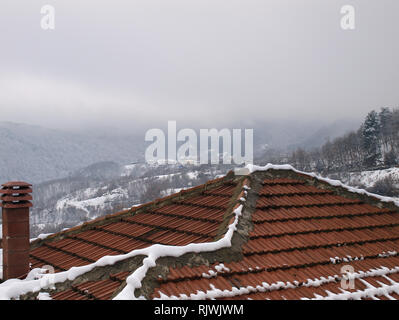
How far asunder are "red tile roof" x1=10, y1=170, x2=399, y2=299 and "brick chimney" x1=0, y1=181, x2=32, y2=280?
0.65 meters

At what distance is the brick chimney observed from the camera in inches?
265

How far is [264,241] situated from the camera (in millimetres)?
6086

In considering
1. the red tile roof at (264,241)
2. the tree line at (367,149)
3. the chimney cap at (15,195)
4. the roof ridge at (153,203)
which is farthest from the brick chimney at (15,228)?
the tree line at (367,149)

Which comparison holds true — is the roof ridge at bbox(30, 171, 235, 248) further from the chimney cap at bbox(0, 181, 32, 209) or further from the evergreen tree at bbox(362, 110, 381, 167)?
the evergreen tree at bbox(362, 110, 381, 167)

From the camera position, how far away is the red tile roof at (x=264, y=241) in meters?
5.04

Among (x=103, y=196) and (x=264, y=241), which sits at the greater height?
(x=264, y=241)

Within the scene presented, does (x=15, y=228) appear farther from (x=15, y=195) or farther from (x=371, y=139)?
(x=371, y=139)

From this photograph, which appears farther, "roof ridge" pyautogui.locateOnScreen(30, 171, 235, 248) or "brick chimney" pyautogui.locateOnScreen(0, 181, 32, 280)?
"roof ridge" pyautogui.locateOnScreen(30, 171, 235, 248)

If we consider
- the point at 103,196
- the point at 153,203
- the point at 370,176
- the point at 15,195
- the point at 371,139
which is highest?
the point at 371,139

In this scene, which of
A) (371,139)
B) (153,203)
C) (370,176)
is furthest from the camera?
(371,139)

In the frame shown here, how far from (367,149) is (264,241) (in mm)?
77326

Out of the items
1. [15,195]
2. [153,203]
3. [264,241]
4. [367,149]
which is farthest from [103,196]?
[264,241]

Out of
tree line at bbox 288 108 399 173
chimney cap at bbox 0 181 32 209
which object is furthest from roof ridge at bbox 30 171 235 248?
tree line at bbox 288 108 399 173

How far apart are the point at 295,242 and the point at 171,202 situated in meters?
2.96
